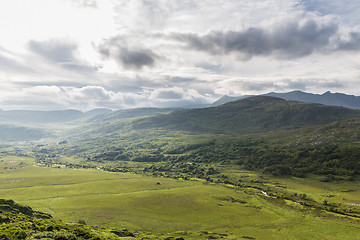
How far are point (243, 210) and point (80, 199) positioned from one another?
431ft

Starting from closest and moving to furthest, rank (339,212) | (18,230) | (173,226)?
(18,230)
(173,226)
(339,212)

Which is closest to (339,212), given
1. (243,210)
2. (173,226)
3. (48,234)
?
(243,210)

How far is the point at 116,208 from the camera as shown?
138 meters

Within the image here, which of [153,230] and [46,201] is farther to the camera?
[46,201]

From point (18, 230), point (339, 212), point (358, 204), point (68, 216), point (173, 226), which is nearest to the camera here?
point (18, 230)

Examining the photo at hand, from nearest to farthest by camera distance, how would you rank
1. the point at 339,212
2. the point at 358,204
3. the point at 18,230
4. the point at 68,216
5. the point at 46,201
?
the point at 18,230 → the point at 68,216 → the point at 339,212 → the point at 358,204 → the point at 46,201

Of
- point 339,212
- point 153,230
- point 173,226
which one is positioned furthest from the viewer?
point 339,212

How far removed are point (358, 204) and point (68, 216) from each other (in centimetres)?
20287

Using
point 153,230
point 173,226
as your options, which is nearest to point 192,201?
point 173,226

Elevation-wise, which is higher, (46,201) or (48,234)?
(48,234)

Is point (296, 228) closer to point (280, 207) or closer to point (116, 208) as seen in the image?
point (280, 207)

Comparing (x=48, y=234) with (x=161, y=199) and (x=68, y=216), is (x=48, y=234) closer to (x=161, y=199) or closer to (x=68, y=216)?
(x=68, y=216)

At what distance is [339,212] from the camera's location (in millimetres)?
130500

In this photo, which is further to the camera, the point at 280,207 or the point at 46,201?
the point at 46,201
